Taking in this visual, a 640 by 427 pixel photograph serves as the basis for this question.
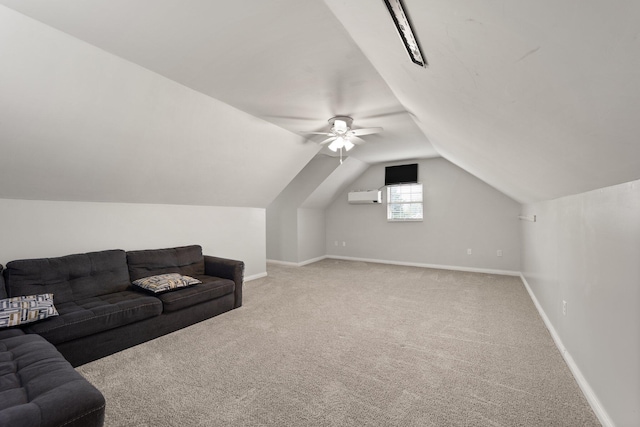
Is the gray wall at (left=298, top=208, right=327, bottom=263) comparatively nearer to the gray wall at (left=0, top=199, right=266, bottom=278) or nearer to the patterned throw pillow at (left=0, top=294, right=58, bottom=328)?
the gray wall at (left=0, top=199, right=266, bottom=278)

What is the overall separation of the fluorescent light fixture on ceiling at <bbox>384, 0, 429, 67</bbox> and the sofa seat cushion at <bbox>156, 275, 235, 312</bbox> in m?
3.07

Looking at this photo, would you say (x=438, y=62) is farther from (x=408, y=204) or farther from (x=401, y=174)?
(x=408, y=204)

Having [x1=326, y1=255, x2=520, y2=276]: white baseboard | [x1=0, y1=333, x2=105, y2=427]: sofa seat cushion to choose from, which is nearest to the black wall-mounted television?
[x1=326, y1=255, x2=520, y2=276]: white baseboard

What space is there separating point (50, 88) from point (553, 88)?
3086 mm

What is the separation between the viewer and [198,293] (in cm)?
322

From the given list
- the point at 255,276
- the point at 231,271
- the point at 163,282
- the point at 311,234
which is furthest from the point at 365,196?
the point at 163,282

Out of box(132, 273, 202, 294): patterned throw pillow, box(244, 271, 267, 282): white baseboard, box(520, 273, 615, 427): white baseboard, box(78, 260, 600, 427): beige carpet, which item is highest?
box(132, 273, 202, 294): patterned throw pillow

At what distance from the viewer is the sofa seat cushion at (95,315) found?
7.23 ft

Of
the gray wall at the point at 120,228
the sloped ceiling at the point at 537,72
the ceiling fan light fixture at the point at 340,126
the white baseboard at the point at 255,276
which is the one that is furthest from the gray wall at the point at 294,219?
the sloped ceiling at the point at 537,72

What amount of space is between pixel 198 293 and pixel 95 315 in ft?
3.17

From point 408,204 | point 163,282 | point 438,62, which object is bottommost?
point 163,282

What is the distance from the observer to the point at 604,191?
1.71m

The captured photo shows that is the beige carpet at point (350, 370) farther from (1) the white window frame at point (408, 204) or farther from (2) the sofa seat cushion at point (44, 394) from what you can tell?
(1) the white window frame at point (408, 204)

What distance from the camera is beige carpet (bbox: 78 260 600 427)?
1.78 m
